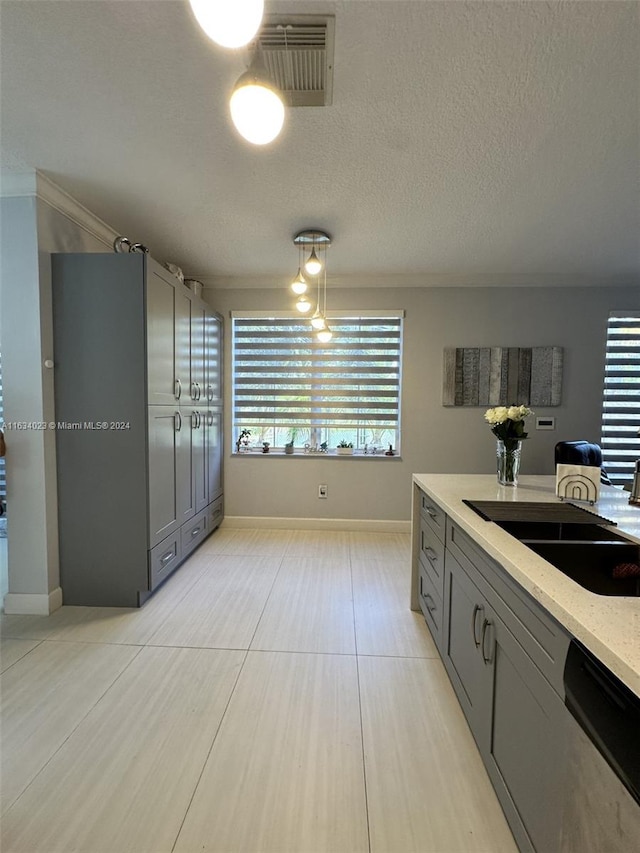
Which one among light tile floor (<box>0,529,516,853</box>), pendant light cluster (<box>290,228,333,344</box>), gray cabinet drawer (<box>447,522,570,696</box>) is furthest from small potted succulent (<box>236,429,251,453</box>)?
gray cabinet drawer (<box>447,522,570,696</box>)

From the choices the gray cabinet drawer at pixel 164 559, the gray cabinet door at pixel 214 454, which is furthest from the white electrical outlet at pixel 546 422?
the gray cabinet drawer at pixel 164 559

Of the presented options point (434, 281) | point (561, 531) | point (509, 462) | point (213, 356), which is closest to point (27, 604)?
point (213, 356)

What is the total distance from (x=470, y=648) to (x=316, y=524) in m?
2.50

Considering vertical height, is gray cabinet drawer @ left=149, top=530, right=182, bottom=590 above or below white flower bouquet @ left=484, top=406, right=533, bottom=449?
below

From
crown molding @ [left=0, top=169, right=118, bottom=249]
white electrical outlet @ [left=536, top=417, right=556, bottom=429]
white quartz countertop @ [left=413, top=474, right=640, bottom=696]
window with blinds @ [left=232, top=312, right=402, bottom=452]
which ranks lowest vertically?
white quartz countertop @ [left=413, top=474, right=640, bottom=696]

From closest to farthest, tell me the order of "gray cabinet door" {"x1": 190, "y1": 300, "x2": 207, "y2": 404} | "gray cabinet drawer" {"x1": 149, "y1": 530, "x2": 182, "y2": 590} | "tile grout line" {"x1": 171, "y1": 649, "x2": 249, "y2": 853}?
"tile grout line" {"x1": 171, "y1": 649, "x2": 249, "y2": 853}, "gray cabinet drawer" {"x1": 149, "y1": 530, "x2": 182, "y2": 590}, "gray cabinet door" {"x1": 190, "y1": 300, "x2": 207, "y2": 404}

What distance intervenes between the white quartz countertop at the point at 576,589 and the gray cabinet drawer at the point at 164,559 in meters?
1.85

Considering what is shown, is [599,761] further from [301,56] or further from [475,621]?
[301,56]

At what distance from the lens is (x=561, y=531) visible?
143cm

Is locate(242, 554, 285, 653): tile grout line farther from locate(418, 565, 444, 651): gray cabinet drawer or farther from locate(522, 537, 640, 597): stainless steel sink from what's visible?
locate(522, 537, 640, 597): stainless steel sink

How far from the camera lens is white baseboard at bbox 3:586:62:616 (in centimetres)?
219

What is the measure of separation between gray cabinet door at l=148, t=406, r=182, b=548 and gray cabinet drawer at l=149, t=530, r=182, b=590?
5 centimetres

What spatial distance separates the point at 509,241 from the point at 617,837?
3.28 metres

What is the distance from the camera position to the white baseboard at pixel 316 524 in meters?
3.76
